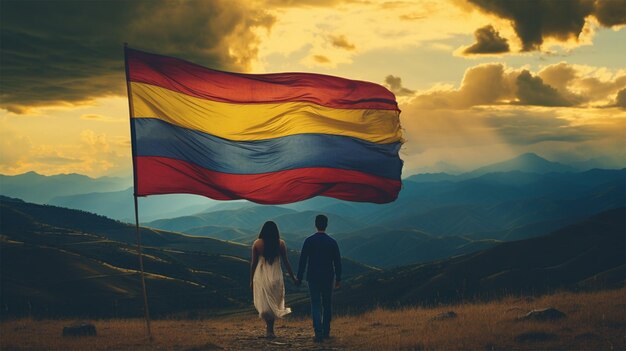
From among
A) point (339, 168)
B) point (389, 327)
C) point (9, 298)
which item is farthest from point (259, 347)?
point (9, 298)

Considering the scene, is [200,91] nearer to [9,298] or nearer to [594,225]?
[9,298]

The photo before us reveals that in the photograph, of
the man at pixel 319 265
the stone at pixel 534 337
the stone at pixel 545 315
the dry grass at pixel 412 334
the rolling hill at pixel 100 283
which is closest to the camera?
the dry grass at pixel 412 334

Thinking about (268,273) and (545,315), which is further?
(268,273)

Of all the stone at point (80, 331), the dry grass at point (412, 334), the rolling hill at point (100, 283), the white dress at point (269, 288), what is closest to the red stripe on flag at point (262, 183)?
the white dress at point (269, 288)

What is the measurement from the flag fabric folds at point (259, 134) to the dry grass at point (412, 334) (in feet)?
12.4

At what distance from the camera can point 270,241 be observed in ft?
48.2

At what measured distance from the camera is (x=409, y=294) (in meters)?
62.0

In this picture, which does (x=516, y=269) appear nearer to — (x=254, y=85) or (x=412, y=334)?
(x=412, y=334)

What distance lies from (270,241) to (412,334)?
417 cm

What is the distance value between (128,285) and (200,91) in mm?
60306

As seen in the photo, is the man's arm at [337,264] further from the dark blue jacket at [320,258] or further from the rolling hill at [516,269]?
the rolling hill at [516,269]

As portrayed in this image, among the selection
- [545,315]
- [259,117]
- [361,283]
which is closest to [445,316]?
[545,315]

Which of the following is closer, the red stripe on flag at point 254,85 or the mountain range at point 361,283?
the red stripe on flag at point 254,85

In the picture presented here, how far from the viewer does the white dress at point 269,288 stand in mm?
14859
